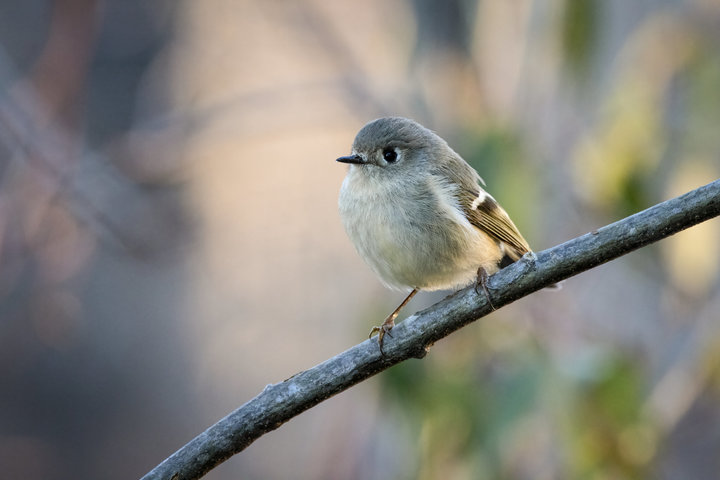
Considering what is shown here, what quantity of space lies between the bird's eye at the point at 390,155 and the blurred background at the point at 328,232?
16.2 inches

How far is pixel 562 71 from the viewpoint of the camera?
111 inches

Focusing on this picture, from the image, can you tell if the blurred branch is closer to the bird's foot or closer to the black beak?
the bird's foot

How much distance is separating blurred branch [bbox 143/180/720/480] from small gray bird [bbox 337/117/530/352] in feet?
1.16

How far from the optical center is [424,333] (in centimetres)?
153

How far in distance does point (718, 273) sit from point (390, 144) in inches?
74.5

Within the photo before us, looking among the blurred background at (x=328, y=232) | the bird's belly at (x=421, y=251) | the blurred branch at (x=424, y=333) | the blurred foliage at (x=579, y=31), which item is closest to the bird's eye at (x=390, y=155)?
the bird's belly at (x=421, y=251)

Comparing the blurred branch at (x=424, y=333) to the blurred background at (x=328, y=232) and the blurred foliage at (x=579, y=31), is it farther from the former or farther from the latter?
the blurred foliage at (x=579, y=31)

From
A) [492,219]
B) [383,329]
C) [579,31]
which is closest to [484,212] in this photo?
[492,219]

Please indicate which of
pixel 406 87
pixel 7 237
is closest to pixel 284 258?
pixel 406 87

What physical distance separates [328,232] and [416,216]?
2328mm

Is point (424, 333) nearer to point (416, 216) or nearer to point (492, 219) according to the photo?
point (416, 216)

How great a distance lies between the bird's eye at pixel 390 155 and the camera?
→ 2.20 metres

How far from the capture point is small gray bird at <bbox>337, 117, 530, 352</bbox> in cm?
198

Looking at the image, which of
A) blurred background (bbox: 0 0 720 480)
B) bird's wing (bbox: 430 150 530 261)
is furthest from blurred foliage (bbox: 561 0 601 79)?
bird's wing (bbox: 430 150 530 261)
